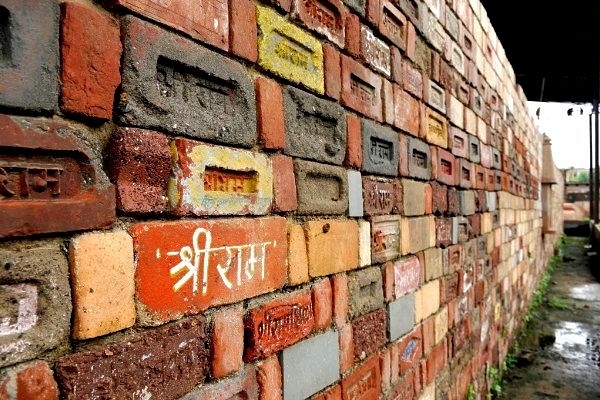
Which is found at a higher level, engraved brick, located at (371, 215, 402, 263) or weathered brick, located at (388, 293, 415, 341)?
engraved brick, located at (371, 215, 402, 263)

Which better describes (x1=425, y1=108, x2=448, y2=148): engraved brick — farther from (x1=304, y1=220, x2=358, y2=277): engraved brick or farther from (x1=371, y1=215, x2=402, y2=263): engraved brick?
(x1=304, y1=220, x2=358, y2=277): engraved brick

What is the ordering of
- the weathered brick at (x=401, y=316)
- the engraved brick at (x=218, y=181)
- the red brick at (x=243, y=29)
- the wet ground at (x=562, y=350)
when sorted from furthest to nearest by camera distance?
1. the wet ground at (x=562, y=350)
2. the weathered brick at (x=401, y=316)
3. the red brick at (x=243, y=29)
4. the engraved brick at (x=218, y=181)

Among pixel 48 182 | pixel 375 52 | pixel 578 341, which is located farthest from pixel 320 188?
pixel 578 341

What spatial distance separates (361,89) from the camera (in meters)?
1.55

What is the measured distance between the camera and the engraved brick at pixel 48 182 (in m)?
0.62

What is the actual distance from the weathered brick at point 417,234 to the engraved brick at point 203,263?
0.90 m

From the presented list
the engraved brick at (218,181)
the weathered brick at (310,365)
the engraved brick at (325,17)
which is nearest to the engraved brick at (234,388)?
the weathered brick at (310,365)

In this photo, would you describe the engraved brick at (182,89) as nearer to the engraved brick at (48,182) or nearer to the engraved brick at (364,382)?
the engraved brick at (48,182)

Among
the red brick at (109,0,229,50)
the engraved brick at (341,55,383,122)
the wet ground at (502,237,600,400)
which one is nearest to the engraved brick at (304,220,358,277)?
the engraved brick at (341,55,383,122)

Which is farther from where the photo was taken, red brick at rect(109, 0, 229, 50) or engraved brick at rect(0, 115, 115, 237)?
red brick at rect(109, 0, 229, 50)

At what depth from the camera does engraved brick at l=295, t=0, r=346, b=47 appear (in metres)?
1.24

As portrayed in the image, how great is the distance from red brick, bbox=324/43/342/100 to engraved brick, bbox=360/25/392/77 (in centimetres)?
20

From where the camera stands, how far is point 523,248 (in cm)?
516

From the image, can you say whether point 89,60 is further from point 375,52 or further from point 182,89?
point 375,52
